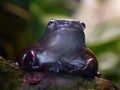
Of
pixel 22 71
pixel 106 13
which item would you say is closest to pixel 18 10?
pixel 106 13

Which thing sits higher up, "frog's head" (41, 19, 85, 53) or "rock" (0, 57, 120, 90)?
"frog's head" (41, 19, 85, 53)

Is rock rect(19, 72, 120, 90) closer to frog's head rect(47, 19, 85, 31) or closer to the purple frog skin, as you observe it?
the purple frog skin

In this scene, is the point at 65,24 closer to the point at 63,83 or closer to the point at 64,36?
the point at 64,36

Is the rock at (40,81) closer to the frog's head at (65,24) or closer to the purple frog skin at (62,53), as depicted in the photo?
the purple frog skin at (62,53)

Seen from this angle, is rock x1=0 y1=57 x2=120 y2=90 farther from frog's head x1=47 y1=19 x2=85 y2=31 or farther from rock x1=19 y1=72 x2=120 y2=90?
frog's head x1=47 y1=19 x2=85 y2=31

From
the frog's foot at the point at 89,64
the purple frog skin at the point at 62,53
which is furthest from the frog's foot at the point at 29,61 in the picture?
the frog's foot at the point at 89,64

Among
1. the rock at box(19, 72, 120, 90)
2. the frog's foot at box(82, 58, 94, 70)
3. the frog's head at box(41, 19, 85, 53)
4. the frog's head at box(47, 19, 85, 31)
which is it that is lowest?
the rock at box(19, 72, 120, 90)

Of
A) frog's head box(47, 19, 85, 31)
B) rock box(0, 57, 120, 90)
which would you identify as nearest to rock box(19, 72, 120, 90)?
rock box(0, 57, 120, 90)
